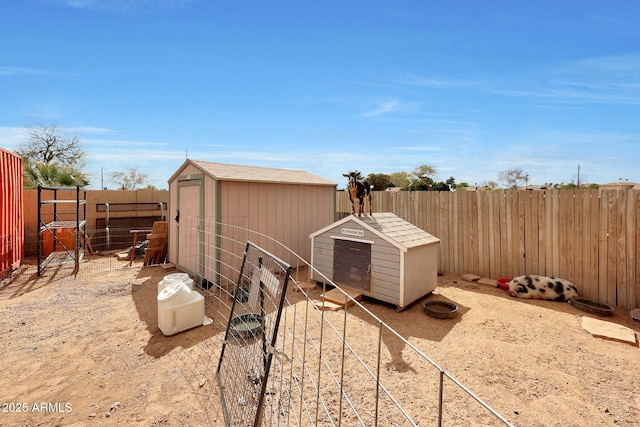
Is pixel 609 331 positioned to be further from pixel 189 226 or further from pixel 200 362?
pixel 189 226

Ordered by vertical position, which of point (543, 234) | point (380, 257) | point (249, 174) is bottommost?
point (380, 257)

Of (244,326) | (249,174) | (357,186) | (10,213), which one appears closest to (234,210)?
(249,174)

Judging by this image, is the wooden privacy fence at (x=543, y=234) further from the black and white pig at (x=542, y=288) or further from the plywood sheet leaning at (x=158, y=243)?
the plywood sheet leaning at (x=158, y=243)

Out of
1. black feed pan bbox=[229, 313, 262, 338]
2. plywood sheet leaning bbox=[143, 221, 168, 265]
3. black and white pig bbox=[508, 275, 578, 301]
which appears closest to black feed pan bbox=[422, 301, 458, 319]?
black and white pig bbox=[508, 275, 578, 301]

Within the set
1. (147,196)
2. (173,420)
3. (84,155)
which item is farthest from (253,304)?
(84,155)

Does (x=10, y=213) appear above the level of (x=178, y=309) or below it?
above

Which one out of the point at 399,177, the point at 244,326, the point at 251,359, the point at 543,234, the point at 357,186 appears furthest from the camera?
the point at 399,177

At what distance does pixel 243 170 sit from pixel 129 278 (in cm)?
376

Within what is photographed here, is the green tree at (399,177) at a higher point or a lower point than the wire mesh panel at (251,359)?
higher

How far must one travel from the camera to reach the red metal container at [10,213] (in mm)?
7523

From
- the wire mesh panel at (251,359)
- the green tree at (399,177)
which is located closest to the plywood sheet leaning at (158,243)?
the wire mesh panel at (251,359)

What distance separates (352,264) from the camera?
614 centimetres

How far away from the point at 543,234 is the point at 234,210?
21.9ft

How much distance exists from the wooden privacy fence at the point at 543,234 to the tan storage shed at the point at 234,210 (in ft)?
9.41
